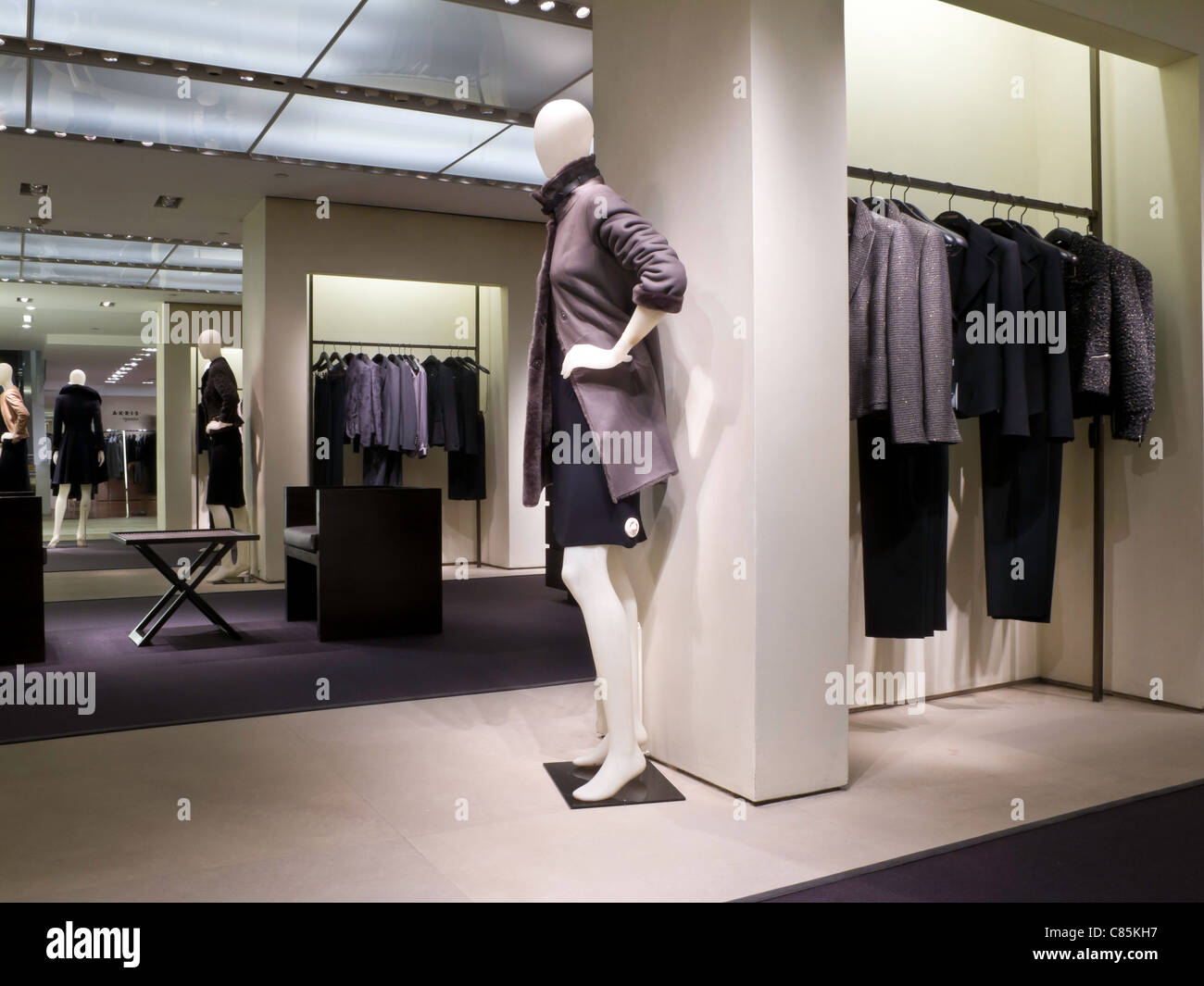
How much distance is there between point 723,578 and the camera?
2760mm

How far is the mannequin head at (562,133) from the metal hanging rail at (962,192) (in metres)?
0.94

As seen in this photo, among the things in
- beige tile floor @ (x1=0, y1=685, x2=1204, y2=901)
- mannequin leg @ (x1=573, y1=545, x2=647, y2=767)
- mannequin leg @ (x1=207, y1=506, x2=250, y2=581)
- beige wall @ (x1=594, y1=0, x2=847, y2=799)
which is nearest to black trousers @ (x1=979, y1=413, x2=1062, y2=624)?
beige tile floor @ (x1=0, y1=685, x2=1204, y2=901)

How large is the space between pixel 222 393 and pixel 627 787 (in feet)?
17.2

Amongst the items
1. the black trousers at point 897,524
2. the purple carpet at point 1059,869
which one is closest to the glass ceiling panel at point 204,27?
the black trousers at point 897,524

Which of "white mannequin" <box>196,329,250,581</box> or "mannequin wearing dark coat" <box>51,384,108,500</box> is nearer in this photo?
"white mannequin" <box>196,329,250,581</box>

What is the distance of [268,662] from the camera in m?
4.65

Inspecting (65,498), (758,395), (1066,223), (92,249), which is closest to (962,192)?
(1066,223)

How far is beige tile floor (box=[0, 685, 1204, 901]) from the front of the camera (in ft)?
7.06

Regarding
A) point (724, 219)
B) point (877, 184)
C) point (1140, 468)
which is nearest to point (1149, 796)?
point (1140, 468)

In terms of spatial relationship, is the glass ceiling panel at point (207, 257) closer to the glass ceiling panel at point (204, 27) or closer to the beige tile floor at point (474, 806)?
the glass ceiling panel at point (204, 27)

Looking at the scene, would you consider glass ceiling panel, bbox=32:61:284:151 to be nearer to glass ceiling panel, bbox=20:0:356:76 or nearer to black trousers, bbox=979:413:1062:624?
glass ceiling panel, bbox=20:0:356:76

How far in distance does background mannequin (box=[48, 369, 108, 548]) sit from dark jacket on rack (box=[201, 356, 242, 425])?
13.1ft

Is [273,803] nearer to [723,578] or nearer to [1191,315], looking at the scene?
[723,578]
